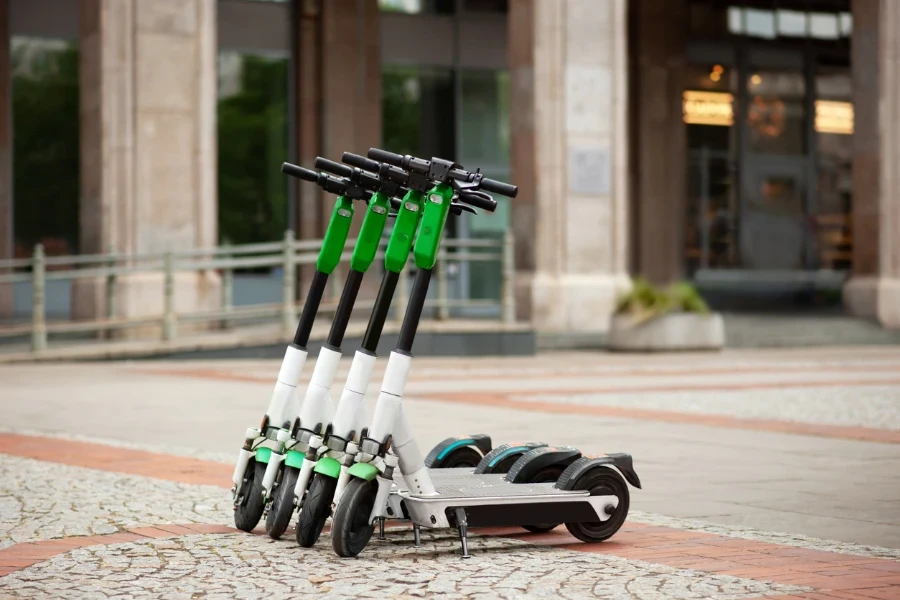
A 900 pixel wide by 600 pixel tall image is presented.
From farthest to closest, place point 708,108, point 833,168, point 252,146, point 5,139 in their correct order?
point 833,168, point 708,108, point 252,146, point 5,139

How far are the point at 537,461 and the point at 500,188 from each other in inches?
45.3

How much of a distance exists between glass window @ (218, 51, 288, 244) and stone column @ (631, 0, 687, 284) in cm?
758

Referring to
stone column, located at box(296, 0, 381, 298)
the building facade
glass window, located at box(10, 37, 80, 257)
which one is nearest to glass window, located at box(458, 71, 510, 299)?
the building facade

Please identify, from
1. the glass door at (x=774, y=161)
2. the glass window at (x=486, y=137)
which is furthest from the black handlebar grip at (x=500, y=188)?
the glass door at (x=774, y=161)

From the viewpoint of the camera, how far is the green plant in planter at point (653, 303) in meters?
19.9

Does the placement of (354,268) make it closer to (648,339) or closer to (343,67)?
(648,339)

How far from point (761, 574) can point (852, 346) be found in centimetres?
1855

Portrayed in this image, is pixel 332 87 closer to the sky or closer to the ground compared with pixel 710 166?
closer to the sky

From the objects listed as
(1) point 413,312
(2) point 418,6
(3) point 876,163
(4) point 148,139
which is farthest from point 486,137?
(1) point 413,312

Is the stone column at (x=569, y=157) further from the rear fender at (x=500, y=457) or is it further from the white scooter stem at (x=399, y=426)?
the white scooter stem at (x=399, y=426)

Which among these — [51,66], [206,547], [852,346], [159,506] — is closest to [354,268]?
[206,547]

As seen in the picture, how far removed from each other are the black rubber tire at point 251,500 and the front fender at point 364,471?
64 centimetres

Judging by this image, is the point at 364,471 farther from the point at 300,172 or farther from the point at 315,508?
the point at 300,172

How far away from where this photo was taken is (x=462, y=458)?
613 cm
